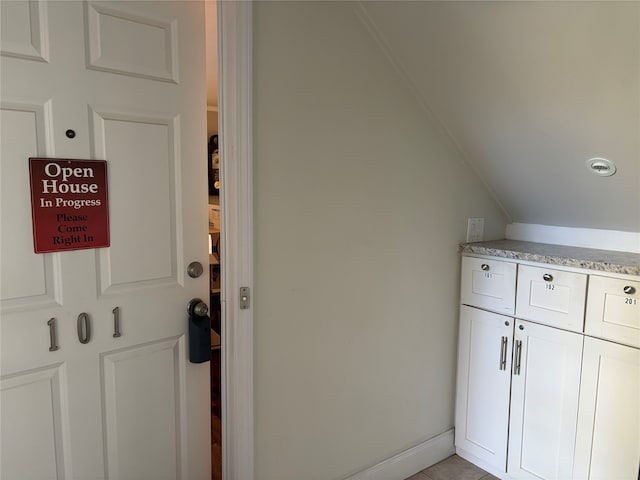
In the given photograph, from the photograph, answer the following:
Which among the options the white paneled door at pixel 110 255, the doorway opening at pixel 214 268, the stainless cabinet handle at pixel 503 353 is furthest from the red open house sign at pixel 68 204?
the stainless cabinet handle at pixel 503 353

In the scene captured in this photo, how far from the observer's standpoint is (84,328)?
4.10 ft

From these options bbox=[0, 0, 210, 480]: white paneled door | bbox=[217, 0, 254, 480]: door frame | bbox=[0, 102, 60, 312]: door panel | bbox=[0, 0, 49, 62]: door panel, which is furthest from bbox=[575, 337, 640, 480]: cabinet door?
bbox=[0, 0, 49, 62]: door panel

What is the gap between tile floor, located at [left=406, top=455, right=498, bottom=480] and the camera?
2.07 meters

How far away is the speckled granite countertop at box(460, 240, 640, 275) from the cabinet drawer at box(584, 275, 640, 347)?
6 cm

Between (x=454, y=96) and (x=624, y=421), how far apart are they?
147cm

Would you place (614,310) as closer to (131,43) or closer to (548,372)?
(548,372)

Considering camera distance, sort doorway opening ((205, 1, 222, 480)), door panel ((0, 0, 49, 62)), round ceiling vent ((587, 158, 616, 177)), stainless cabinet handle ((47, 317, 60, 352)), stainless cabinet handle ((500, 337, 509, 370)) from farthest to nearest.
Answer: doorway opening ((205, 1, 222, 480)) → stainless cabinet handle ((500, 337, 509, 370)) → round ceiling vent ((587, 158, 616, 177)) → stainless cabinet handle ((47, 317, 60, 352)) → door panel ((0, 0, 49, 62))

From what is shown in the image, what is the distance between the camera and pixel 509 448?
6.53 feet

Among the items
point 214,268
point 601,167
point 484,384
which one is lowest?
point 484,384

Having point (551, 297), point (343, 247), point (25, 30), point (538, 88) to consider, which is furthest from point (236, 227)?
point (551, 297)

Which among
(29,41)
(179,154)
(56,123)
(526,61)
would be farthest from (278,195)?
(526,61)

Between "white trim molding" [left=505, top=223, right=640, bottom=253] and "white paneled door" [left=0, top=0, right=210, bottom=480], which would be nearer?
"white paneled door" [left=0, top=0, right=210, bottom=480]

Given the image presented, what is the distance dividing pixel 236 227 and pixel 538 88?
4.03 feet

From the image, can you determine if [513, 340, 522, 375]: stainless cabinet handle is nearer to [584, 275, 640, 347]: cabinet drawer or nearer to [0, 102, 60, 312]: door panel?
[584, 275, 640, 347]: cabinet drawer
